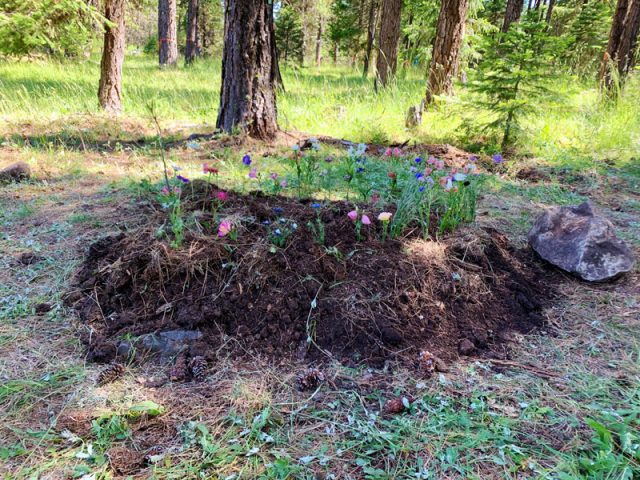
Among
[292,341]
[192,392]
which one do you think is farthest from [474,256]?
[192,392]

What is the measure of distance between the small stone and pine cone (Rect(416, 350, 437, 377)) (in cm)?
19

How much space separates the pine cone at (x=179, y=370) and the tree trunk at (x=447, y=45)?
614 centimetres

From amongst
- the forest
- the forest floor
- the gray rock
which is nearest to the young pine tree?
the forest

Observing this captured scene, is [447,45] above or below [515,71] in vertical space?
above

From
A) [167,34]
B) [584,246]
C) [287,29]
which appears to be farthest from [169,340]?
[287,29]

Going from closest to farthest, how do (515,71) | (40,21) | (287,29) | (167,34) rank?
(515,71), (40,21), (167,34), (287,29)

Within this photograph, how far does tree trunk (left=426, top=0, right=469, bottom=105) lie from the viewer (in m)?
6.41

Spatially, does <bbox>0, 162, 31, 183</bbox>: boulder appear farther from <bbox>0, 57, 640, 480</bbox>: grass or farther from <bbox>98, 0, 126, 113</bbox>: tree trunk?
<bbox>98, 0, 126, 113</bbox>: tree trunk

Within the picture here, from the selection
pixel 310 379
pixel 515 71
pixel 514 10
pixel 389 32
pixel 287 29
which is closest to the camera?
pixel 310 379

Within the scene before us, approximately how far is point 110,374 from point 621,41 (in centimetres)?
971

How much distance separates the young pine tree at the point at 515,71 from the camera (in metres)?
4.52

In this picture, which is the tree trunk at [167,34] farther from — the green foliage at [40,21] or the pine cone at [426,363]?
the pine cone at [426,363]

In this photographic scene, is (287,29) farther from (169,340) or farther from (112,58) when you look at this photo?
(169,340)

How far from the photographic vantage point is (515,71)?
4656 mm
